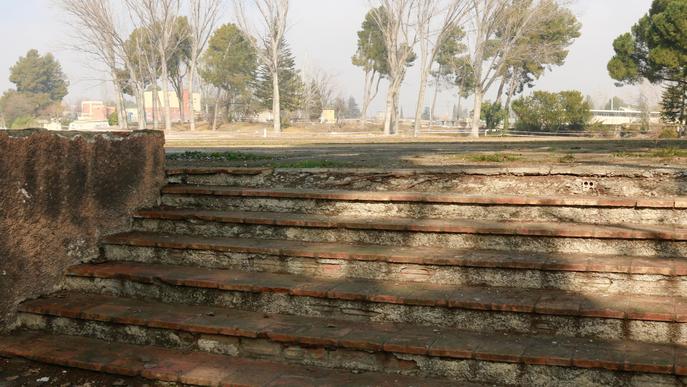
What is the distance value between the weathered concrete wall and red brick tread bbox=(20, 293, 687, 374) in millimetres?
221

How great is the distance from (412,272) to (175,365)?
1393mm

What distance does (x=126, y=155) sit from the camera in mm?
4551

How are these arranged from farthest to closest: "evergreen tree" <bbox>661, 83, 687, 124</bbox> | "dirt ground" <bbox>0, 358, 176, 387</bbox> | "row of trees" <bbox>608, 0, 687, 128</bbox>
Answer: "evergreen tree" <bbox>661, 83, 687, 124</bbox> < "row of trees" <bbox>608, 0, 687, 128</bbox> < "dirt ground" <bbox>0, 358, 176, 387</bbox>

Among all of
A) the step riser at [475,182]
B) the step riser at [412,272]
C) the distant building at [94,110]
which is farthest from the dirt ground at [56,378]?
the distant building at [94,110]

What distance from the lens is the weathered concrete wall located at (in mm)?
3605

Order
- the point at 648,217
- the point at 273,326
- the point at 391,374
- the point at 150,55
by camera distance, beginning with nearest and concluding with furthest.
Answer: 1. the point at 391,374
2. the point at 273,326
3. the point at 648,217
4. the point at 150,55

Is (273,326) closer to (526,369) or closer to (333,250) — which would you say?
(333,250)

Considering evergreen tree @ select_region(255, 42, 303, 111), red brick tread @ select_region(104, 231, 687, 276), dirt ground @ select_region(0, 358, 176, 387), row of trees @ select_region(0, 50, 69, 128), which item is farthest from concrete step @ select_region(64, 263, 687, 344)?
row of trees @ select_region(0, 50, 69, 128)

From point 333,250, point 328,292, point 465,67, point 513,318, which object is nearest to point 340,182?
point 333,250

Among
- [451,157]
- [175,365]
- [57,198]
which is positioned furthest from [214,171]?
[451,157]

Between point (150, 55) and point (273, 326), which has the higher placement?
point (150, 55)

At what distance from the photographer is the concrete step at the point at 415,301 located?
9.12ft

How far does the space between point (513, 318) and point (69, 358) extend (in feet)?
7.82

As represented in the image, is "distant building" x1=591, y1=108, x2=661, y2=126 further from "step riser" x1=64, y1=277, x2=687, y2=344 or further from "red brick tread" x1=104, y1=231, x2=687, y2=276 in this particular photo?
"step riser" x1=64, y1=277, x2=687, y2=344
